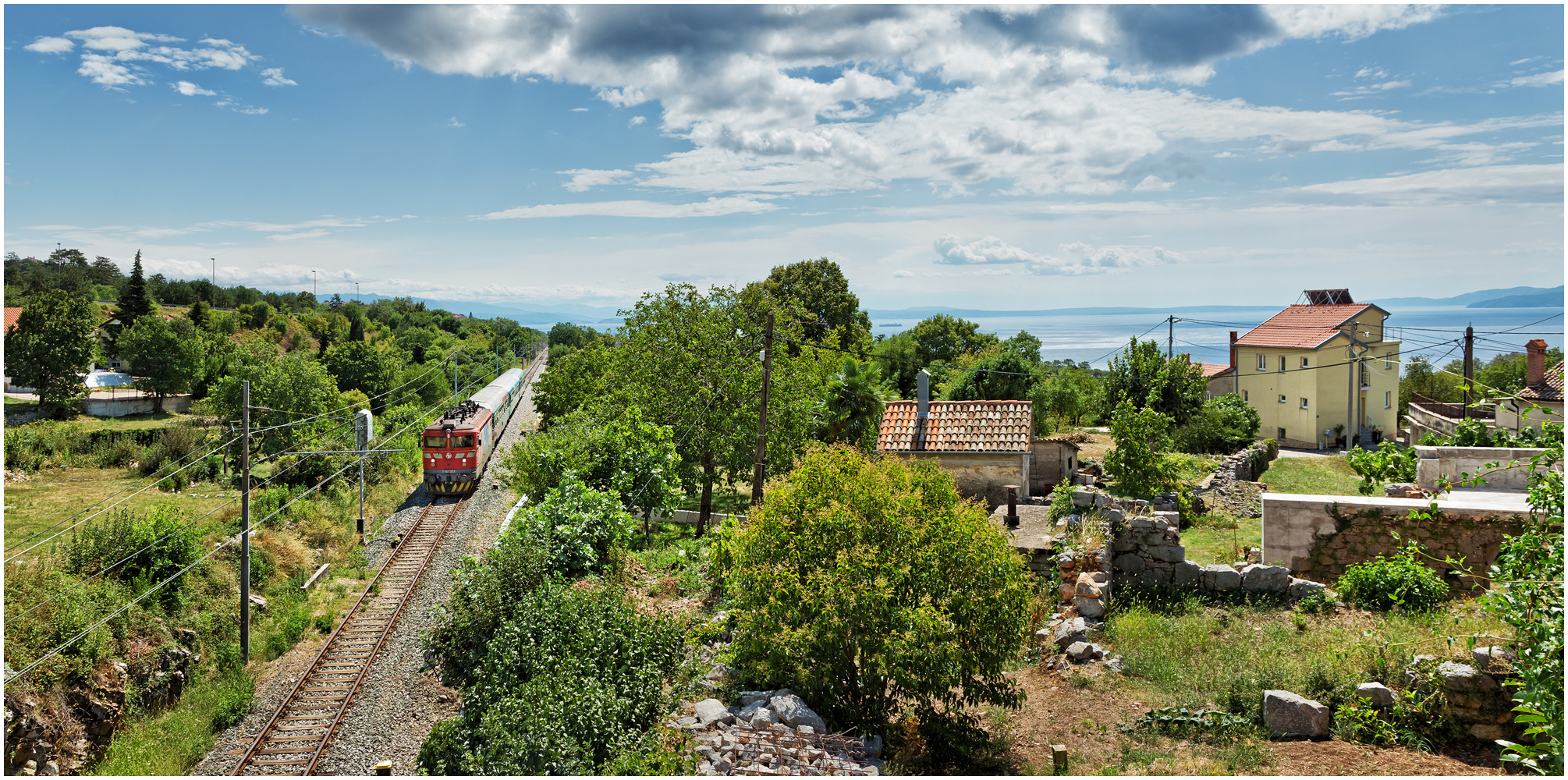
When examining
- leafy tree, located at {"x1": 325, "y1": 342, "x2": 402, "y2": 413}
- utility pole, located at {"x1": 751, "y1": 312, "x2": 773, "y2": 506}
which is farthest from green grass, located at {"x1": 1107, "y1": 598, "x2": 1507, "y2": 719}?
leafy tree, located at {"x1": 325, "y1": 342, "x2": 402, "y2": 413}

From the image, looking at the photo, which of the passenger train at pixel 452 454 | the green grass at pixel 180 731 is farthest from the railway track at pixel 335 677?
the passenger train at pixel 452 454

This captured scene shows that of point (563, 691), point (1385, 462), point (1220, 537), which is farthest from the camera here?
point (1220, 537)

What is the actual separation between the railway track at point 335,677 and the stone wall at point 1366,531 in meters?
17.8

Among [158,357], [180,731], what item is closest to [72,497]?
[180,731]

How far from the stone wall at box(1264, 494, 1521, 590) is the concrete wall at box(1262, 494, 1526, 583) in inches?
0.4

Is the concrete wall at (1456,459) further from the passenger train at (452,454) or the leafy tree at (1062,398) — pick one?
the passenger train at (452,454)

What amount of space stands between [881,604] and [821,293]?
48.5 metres

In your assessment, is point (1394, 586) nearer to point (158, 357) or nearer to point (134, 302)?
point (158, 357)

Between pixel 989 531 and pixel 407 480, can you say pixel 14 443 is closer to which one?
pixel 407 480

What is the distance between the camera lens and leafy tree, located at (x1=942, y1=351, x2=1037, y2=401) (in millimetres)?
43188

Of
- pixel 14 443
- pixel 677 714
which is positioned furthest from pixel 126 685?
pixel 14 443

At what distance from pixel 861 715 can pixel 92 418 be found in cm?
6622

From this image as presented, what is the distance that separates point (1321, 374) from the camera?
41969 millimetres

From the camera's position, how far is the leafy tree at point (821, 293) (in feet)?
185
